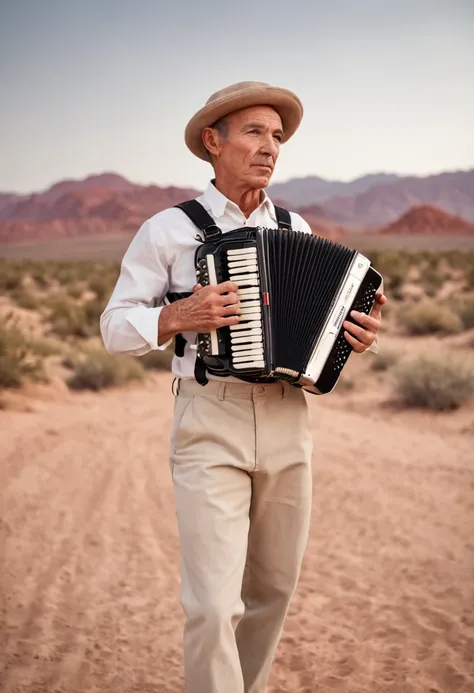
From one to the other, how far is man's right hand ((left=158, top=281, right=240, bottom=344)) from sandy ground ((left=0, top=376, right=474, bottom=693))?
2079 millimetres

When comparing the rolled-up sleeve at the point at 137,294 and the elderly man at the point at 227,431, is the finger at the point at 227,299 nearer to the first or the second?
the elderly man at the point at 227,431

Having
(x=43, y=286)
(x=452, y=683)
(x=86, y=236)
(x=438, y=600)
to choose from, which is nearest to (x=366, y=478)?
(x=438, y=600)

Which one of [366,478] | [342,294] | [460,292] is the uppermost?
[460,292]

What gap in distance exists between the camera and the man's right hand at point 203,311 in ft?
8.54

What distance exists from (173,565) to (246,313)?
10.0 ft

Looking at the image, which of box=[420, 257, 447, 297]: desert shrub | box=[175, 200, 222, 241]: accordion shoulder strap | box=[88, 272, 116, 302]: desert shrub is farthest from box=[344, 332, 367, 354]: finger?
box=[420, 257, 447, 297]: desert shrub

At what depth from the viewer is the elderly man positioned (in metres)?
2.52

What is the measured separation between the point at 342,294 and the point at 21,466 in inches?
210

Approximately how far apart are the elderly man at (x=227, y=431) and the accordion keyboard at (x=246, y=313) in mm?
64

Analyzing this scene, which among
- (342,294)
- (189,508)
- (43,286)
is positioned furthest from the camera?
(43,286)

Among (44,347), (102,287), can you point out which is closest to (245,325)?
(44,347)

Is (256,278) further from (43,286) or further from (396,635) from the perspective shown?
(43,286)

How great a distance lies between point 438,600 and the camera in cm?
475

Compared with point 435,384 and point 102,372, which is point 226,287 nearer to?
point 435,384
